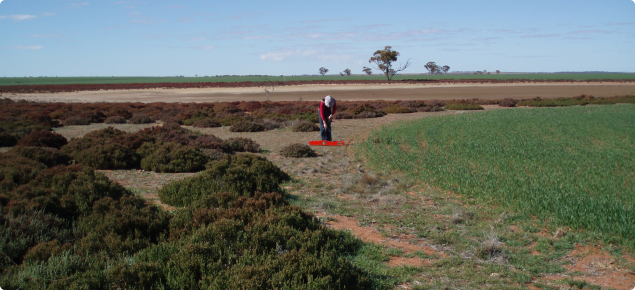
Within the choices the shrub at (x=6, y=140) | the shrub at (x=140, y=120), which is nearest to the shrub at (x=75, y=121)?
the shrub at (x=140, y=120)

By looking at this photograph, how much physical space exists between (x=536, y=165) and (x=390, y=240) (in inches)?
217

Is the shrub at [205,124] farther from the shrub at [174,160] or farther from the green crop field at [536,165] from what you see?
the shrub at [174,160]

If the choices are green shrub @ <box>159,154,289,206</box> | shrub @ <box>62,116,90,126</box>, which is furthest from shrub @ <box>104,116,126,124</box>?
green shrub @ <box>159,154,289,206</box>

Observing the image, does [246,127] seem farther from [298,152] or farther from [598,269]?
[598,269]

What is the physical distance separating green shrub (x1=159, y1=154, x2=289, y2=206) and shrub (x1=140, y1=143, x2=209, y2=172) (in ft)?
7.60

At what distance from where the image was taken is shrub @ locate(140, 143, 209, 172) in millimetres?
9898

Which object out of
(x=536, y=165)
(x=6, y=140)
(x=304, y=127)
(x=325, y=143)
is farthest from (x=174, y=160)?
(x=304, y=127)

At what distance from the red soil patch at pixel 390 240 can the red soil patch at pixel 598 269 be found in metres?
1.25

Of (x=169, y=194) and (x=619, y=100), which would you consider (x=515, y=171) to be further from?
(x=619, y=100)

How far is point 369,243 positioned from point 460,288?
57.2 inches

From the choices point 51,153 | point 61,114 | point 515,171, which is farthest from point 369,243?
point 61,114

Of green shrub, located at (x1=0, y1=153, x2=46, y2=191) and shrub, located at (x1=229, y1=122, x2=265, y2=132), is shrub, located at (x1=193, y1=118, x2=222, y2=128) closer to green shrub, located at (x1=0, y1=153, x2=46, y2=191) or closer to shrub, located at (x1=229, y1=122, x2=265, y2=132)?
shrub, located at (x1=229, y1=122, x2=265, y2=132)

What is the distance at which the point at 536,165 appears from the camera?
9.24 meters

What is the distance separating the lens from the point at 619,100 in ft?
115
